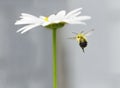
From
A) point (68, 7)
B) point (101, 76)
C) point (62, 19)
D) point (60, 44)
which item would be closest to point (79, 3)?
point (68, 7)

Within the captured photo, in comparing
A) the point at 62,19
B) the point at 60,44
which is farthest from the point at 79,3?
the point at 62,19

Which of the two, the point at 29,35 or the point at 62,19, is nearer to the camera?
the point at 62,19

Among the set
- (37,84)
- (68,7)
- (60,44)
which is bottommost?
(37,84)

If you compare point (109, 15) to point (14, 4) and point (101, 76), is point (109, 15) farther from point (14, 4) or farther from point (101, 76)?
point (14, 4)

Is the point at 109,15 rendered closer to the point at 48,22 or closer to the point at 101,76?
the point at 101,76

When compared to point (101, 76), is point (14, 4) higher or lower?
higher

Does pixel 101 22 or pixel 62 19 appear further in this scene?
pixel 101 22
